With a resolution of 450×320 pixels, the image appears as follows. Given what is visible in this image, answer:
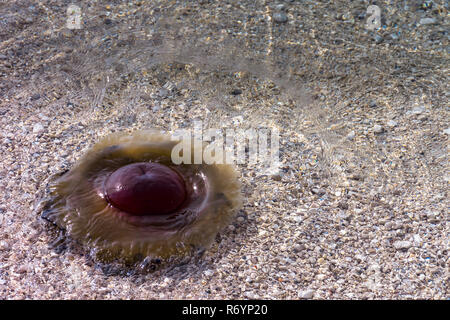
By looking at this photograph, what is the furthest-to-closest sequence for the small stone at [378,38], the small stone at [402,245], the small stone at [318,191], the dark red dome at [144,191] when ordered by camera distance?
the small stone at [378,38] → the small stone at [318,191] → the dark red dome at [144,191] → the small stone at [402,245]

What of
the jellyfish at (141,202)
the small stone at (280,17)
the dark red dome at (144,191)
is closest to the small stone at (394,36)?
the small stone at (280,17)

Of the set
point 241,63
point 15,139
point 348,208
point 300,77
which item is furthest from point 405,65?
point 15,139

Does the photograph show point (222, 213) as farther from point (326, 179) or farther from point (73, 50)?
point (73, 50)

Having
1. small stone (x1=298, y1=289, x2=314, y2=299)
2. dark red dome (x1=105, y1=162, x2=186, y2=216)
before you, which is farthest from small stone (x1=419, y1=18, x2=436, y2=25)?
small stone (x1=298, y1=289, x2=314, y2=299)

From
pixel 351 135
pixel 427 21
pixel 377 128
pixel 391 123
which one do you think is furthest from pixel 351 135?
pixel 427 21

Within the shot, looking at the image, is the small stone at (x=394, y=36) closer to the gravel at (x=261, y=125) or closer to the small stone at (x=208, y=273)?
the gravel at (x=261, y=125)

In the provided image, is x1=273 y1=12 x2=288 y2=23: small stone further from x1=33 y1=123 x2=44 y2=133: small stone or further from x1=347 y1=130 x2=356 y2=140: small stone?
x1=33 y1=123 x2=44 y2=133: small stone
